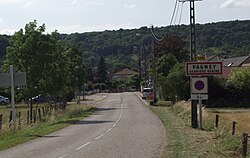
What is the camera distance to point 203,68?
2641 centimetres

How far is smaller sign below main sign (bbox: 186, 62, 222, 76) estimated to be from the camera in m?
26.2

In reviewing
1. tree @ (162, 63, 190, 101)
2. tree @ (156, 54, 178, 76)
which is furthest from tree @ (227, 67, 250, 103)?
tree @ (156, 54, 178, 76)

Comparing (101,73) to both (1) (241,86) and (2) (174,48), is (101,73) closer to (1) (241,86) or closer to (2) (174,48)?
(2) (174,48)

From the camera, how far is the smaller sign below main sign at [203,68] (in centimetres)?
2617

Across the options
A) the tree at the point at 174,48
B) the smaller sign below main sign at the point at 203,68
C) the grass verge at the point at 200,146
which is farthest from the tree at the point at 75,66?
the grass verge at the point at 200,146

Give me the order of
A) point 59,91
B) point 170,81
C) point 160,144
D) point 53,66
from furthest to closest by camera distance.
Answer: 1. point 170,81
2. point 59,91
3. point 53,66
4. point 160,144

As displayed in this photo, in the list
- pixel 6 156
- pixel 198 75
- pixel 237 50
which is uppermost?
pixel 237 50

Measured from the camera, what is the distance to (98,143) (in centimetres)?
1995

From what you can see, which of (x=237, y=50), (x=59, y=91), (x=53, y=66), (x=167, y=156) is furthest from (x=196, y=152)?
(x=237, y=50)

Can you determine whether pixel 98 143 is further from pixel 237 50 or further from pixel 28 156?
pixel 237 50

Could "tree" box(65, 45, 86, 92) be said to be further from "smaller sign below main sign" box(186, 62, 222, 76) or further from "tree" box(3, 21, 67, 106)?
"smaller sign below main sign" box(186, 62, 222, 76)

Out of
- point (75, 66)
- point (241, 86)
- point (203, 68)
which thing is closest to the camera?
point (203, 68)

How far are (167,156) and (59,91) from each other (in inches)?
1215

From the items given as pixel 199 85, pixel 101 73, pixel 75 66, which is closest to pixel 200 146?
pixel 199 85
